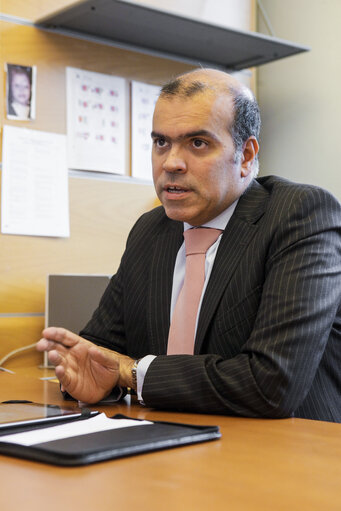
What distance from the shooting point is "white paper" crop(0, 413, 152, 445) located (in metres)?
0.96

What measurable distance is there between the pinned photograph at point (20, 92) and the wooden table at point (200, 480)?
1.54 metres

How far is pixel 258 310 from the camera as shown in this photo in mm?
1424

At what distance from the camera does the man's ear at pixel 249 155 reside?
5.54 feet

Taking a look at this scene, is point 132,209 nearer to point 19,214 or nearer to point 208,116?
point 19,214

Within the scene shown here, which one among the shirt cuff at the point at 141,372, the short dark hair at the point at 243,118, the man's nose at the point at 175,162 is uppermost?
the short dark hair at the point at 243,118

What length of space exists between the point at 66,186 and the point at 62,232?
0.15m

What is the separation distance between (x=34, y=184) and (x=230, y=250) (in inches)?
39.3

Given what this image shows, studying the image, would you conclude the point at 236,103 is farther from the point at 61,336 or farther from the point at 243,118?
the point at 61,336

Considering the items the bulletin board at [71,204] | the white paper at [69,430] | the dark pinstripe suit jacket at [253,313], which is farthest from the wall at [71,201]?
the white paper at [69,430]

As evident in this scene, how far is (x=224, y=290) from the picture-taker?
151cm

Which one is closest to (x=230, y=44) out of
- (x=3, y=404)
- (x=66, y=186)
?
(x=66, y=186)

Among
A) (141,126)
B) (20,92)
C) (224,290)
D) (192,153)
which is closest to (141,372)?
(224,290)

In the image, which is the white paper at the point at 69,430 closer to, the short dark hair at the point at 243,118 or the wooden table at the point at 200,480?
the wooden table at the point at 200,480

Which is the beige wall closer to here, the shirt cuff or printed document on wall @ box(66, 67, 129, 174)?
printed document on wall @ box(66, 67, 129, 174)
